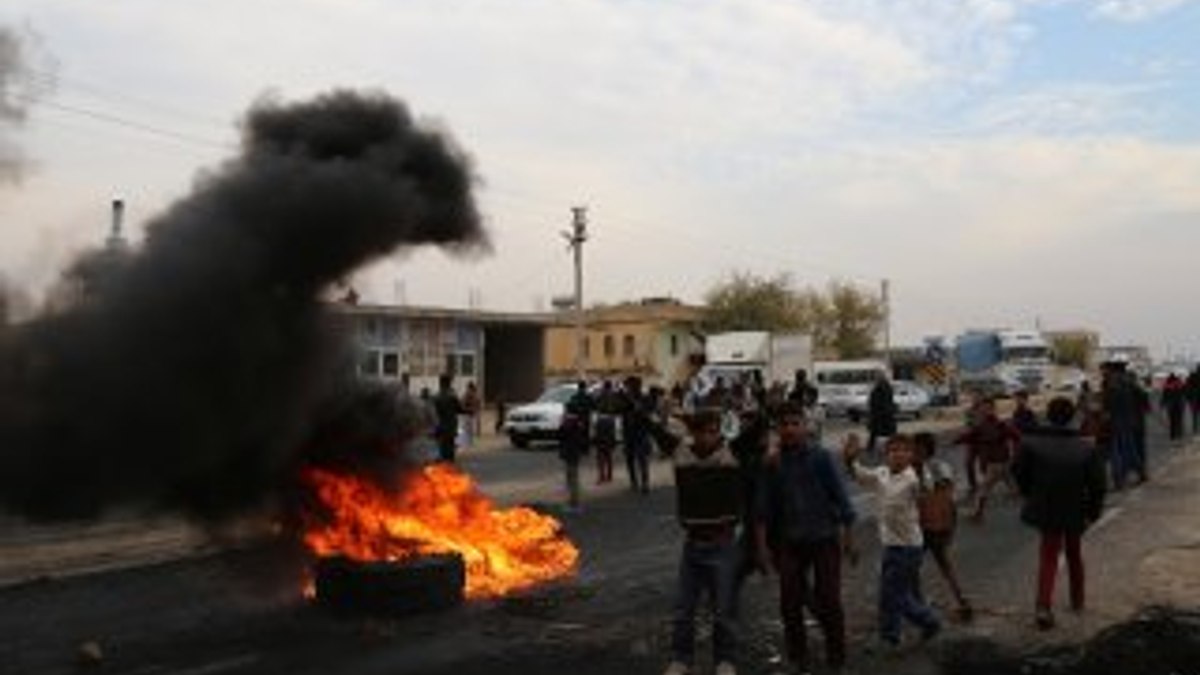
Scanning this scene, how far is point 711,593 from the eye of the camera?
906 centimetres

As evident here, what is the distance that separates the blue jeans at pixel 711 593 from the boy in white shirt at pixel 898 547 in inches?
53.5

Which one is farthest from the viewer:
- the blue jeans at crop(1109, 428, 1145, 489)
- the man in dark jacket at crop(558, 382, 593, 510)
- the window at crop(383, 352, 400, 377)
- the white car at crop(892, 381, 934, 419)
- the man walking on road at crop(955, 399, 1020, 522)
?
the white car at crop(892, 381, 934, 419)

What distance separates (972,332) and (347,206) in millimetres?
57014

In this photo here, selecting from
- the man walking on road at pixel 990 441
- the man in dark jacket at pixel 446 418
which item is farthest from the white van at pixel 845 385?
the man walking on road at pixel 990 441

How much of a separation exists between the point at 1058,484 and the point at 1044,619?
1.01m

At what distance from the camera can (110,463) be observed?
10633 millimetres

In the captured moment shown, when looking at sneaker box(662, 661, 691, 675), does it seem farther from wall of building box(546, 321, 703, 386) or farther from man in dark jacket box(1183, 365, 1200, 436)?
wall of building box(546, 321, 703, 386)

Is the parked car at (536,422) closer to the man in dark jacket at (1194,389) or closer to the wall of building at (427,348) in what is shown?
the wall of building at (427,348)

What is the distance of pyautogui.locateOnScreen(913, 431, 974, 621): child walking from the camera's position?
1071 cm

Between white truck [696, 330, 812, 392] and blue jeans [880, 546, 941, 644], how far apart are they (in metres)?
37.3

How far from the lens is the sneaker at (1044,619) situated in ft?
34.8

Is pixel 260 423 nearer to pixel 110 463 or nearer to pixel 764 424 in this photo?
pixel 110 463

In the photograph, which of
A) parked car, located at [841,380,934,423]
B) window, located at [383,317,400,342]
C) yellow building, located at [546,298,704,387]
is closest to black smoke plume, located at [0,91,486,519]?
window, located at [383,317,400,342]

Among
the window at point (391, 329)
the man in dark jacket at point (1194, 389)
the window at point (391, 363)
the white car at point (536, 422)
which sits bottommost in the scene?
the white car at point (536, 422)
